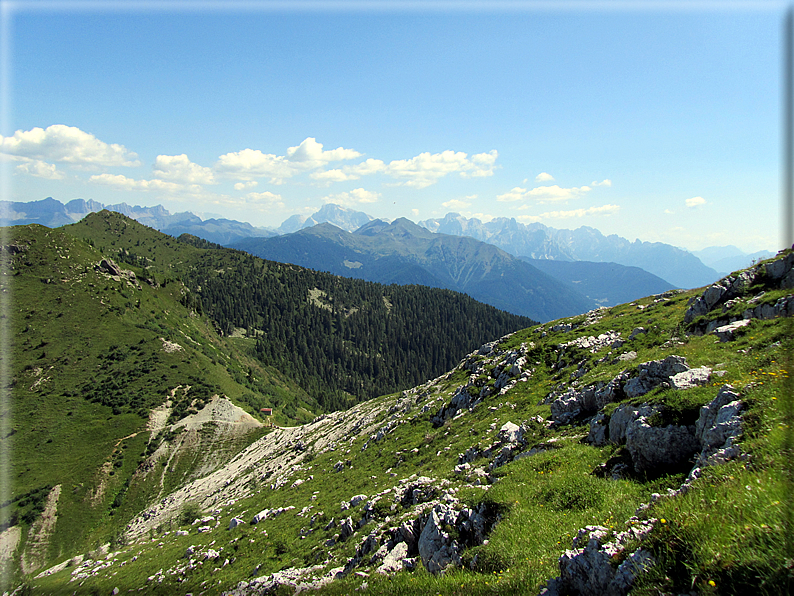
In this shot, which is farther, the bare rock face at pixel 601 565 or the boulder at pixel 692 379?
the boulder at pixel 692 379

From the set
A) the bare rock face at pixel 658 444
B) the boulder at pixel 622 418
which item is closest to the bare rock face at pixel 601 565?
the bare rock face at pixel 658 444

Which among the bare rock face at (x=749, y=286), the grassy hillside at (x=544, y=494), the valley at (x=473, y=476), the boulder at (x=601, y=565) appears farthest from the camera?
the bare rock face at (x=749, y=286)

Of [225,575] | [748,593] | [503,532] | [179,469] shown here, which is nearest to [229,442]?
[179,469]

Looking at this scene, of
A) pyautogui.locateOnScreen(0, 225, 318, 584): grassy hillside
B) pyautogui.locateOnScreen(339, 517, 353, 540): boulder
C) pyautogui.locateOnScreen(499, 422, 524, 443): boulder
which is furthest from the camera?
pyautogui.locateOnScreen(0, 225, 318, 584): grassy hillside

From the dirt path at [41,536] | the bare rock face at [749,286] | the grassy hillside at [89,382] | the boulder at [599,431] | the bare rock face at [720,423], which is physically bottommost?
the dirt path at [41,536]

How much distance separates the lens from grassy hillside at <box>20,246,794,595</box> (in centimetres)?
753

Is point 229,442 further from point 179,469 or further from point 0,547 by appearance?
point 0,547

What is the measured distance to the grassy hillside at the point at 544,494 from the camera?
753 centimetres

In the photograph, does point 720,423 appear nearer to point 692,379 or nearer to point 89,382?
point 692,379

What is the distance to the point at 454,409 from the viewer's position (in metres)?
45.7

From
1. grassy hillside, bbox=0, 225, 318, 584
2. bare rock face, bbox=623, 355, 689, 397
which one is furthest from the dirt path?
bare rock face, bbox=623, 355, 689, 397

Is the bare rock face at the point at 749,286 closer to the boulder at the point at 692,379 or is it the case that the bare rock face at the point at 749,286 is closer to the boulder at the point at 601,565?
the boulder at the point at 692,379

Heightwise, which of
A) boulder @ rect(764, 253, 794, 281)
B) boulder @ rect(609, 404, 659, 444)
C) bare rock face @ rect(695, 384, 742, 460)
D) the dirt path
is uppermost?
boulder @ rect(764, 253, 794, 281)

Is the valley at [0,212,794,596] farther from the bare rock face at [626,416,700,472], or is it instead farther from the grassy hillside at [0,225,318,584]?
the grassy hillside at [0,225,318,584]
